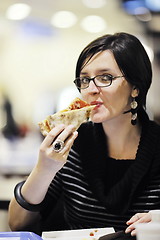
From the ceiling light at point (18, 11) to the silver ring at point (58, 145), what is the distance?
15.6 ft

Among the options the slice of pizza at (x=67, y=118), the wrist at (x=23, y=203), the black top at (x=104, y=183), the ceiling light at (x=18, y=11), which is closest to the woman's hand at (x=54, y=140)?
the slice of pizza at (x=67, y=118)

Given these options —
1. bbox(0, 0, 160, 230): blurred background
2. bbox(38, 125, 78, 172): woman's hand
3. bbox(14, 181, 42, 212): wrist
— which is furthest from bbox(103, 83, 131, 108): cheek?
bbox(0, 0, 160, 230): blurred background

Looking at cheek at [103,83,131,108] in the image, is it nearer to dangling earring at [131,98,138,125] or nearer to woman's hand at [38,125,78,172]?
dangling earring at [131,98,138,125]

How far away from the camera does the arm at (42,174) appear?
144cm

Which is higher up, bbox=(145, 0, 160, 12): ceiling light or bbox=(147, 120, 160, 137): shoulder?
bbox=(145, 0, 160, 12): ceiling light

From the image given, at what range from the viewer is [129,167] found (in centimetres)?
182

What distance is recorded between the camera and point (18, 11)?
584cm

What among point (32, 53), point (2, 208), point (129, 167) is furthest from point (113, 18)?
point (129, 167)

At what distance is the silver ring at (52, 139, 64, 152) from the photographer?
56.1 inches

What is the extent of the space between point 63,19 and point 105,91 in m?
4.32

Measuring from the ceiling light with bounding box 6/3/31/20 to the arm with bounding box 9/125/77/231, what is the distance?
15.0 ft

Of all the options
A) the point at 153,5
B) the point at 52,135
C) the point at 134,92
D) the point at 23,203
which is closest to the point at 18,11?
the point at 153,5

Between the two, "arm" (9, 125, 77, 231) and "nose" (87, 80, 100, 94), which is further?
"nose" (87, 80, 100, 94)

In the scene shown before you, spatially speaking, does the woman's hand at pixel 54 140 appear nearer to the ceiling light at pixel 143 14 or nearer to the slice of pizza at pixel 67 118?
the slice of pizza at pixel 67 118
